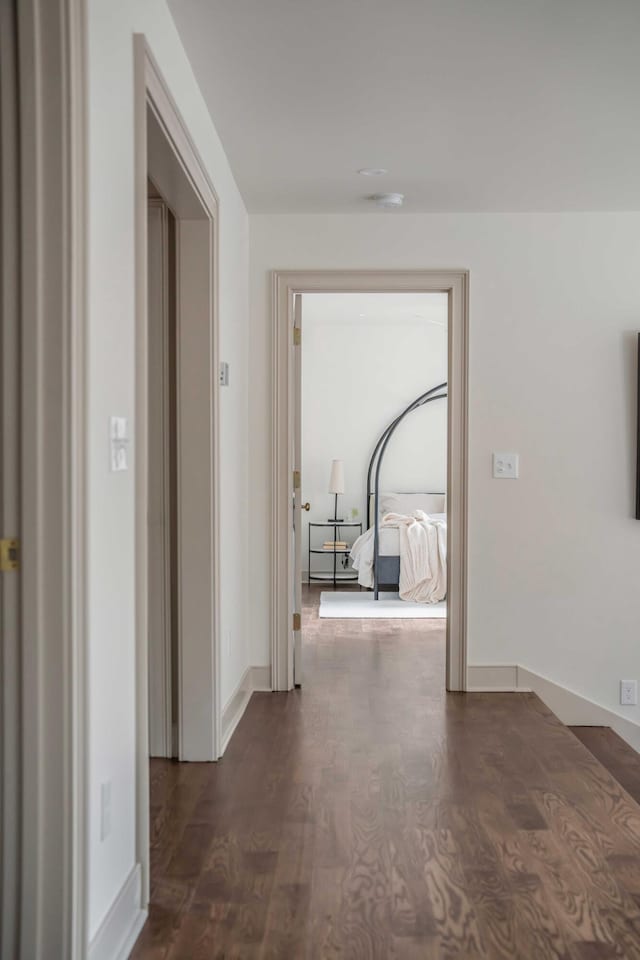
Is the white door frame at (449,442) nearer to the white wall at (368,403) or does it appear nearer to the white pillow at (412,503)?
the white pillow at (412,503)

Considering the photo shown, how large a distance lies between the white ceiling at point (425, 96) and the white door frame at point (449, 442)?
1.39ft

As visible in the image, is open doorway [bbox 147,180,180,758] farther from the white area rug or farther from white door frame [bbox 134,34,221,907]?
the white area rug

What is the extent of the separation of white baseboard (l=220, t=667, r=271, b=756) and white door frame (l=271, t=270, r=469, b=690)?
7 cm

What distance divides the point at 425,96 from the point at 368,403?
6.05 m

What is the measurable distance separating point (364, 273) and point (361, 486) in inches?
182

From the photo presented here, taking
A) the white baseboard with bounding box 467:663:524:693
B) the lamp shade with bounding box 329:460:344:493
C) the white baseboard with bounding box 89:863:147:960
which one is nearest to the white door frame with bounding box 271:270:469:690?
the white baseboard with bounding box 467:663:524:693

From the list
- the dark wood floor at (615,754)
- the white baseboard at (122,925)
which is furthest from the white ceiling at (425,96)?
the dark wood floor at (615,754)

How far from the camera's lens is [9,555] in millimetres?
1763

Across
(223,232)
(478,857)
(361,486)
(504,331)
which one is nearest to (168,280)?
(223,232)

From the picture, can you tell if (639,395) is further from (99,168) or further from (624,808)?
(99,168)

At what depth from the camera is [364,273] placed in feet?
15.8

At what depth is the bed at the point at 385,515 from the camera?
7.76 meters

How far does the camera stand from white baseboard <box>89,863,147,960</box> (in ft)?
6.51

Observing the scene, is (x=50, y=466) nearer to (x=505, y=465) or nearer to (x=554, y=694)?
Answer: (x=505, y=465)
